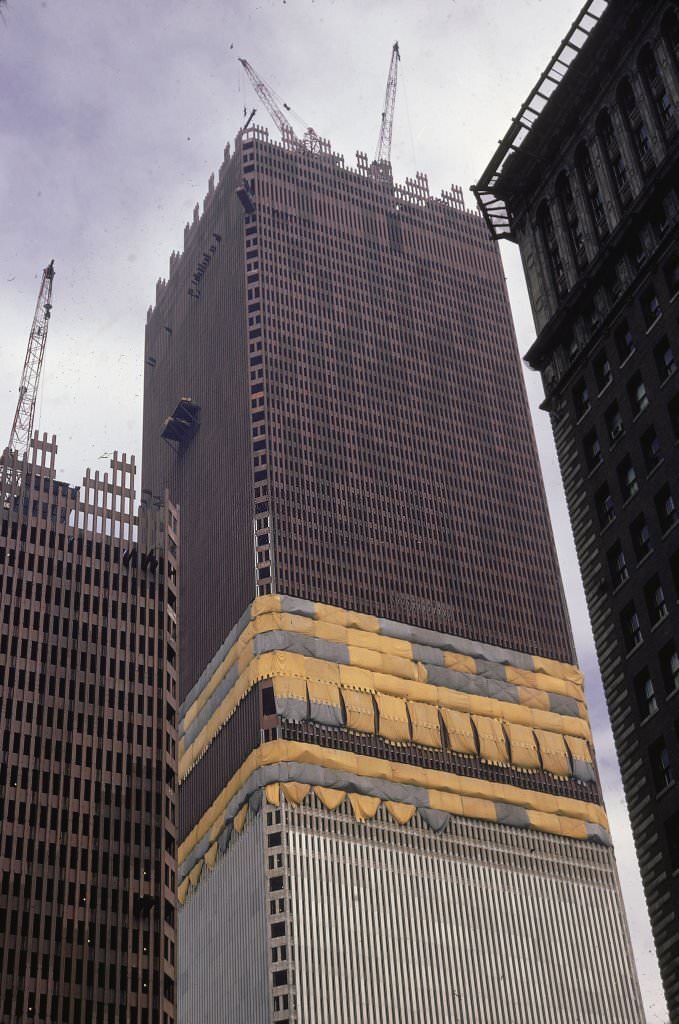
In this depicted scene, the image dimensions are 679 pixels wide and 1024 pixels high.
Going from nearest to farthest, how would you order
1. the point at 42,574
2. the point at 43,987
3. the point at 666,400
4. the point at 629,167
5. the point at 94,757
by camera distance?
the point at 666,400
the point at 629,167
the point at 43,987
the point at 94,757
the point at 42,574

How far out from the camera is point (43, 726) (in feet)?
541

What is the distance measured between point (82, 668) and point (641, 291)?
8971 centimetres

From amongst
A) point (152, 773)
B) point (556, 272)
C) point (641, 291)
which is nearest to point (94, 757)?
point (152, 773)

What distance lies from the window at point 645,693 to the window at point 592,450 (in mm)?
16379

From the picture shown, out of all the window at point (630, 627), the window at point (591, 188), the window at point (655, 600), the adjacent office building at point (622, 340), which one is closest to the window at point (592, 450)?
the adjacent office building at point (622, 340)

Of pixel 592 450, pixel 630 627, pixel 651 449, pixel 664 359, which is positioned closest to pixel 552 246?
pixel 592 450

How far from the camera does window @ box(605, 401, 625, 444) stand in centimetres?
10131

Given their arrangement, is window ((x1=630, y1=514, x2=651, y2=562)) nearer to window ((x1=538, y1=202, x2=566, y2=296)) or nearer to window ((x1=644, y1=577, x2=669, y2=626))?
window ((x1=644, y1=577, x2=669, y2=626))

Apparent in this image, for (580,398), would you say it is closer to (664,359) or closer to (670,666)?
(664,359)

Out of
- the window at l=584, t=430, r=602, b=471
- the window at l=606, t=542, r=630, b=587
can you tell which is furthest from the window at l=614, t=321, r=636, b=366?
the window at l=606, t=542, r=630, b=587

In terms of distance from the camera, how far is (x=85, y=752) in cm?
16388

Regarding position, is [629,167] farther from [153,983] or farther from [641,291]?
[153,983]

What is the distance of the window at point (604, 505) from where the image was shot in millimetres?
100062

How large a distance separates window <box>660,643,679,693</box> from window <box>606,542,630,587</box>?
7078mm
